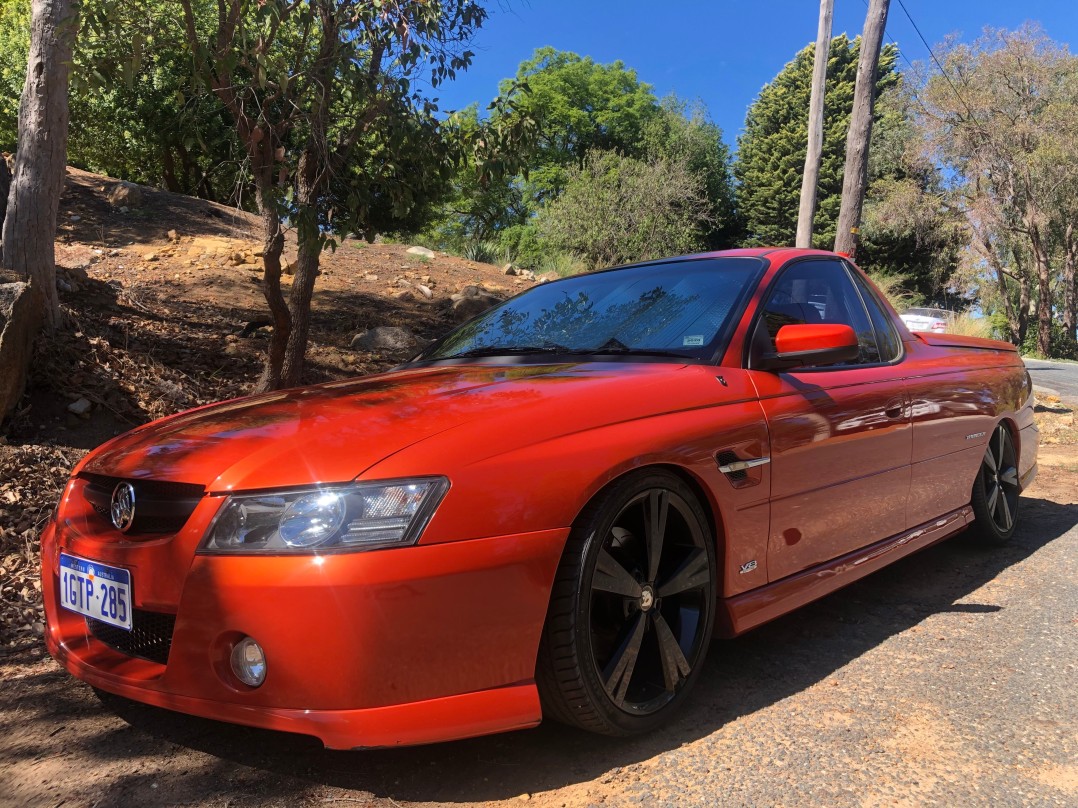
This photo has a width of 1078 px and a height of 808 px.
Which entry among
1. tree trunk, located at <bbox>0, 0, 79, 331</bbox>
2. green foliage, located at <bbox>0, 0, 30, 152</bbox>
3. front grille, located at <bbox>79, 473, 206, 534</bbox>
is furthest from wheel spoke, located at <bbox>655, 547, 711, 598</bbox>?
green foliage, located at <bbox>0, 0, 30, 152</bbox>

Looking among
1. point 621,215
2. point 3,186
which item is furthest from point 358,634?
point 621,215

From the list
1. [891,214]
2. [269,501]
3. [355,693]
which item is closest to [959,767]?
[355,693]

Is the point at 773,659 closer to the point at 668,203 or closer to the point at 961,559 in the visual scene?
the point at 961,559

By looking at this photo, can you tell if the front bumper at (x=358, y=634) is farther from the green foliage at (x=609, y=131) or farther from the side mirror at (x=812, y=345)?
the green foliage at (x=609, y=131)

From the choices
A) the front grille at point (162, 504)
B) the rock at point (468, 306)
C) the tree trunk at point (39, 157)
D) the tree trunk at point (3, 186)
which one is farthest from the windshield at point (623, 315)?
the rock at point (468, 306)

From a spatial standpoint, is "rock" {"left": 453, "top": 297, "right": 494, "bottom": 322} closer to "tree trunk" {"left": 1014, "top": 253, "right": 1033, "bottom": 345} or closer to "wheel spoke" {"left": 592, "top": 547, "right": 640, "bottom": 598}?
"wheel spoke" {"left": 592, "top": 547, "right": 640, "bottom": 598}

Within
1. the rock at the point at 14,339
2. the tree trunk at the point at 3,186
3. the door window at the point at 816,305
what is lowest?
the rock at the point at 14,339

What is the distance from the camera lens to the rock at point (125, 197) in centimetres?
1155

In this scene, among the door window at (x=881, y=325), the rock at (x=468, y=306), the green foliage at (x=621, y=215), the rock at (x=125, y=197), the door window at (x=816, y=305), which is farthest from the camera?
the green foliage at (x=621, y=215)

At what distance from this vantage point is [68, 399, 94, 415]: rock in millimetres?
4898

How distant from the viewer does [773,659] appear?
301 centimetres

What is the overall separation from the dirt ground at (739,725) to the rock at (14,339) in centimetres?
21

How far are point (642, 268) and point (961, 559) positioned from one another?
2.53 meters

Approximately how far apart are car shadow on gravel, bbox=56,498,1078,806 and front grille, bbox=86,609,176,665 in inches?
13.4
